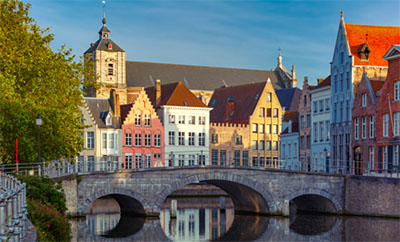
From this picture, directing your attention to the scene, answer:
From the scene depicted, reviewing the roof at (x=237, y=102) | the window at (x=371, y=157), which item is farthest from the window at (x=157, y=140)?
the window at (x=371, y=157)

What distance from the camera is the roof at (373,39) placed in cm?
6506

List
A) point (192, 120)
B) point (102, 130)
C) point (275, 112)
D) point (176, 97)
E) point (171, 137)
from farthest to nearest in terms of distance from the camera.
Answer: point (275, 112) < point (192, 120) < point (176, 97) < point (171, 137) < point (102, 130)

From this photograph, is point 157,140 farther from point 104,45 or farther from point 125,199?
point 104,45

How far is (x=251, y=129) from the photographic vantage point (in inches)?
3526

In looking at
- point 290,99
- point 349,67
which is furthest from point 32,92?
point 290,99

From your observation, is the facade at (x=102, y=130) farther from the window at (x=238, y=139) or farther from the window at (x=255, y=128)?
the window at (x=255, y=128)

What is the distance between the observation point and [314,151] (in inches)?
2874

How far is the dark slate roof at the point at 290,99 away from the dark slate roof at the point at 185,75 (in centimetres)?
1543

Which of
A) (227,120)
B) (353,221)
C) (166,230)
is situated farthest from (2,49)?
(227,120)

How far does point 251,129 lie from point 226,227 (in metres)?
42.4

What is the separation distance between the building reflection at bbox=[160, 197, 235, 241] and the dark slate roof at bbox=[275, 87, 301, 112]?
29650mm

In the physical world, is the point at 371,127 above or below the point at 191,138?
above

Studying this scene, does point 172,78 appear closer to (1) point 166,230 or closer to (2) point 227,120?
(2) point 227,120

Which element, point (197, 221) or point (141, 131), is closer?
point (197, 221)
